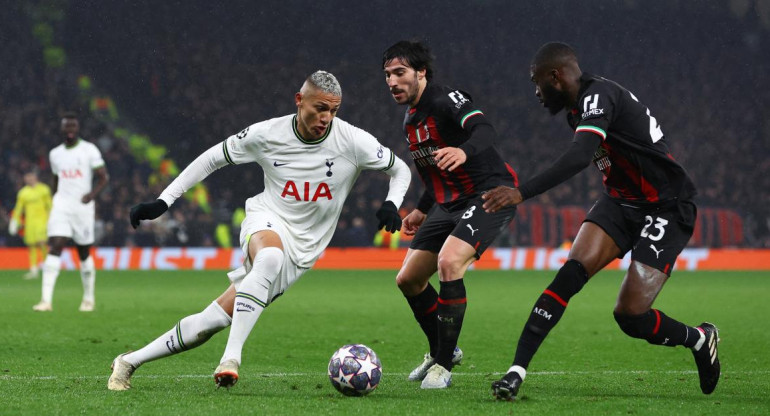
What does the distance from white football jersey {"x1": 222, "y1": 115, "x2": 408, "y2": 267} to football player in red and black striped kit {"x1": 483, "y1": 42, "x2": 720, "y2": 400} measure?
1.09 meters

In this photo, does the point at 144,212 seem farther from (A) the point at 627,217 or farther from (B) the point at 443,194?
(A) the point at 627,217

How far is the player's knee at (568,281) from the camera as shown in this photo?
17.4ft

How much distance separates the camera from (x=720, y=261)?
23156 mm

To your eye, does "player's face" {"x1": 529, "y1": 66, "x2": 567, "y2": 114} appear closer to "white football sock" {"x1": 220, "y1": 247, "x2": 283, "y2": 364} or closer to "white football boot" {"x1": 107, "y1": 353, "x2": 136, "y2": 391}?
"white football sock" {"x1": 220, "y1": 247, "x2": 283, "y2": 364}

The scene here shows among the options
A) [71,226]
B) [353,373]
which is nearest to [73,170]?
[71,226]

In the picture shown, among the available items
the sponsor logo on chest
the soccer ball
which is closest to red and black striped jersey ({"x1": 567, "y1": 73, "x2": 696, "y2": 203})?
the sponsor logo on chest

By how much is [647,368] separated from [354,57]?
25391 mm

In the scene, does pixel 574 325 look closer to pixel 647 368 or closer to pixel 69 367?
pixel 647 368

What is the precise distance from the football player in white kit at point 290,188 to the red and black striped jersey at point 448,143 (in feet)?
1.02

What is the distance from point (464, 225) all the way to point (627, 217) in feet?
3.12

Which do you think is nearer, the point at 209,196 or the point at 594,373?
the point at 594,373

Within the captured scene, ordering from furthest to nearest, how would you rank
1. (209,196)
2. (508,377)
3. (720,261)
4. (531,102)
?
1. (531,102)
2. (209,196)
3. (720,261)
4. (508,377)

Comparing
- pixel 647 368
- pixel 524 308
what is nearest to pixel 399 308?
pixel 524 308

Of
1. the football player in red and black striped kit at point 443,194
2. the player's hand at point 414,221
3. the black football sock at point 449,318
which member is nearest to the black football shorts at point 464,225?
the football player in red and black striped kit at point 443,194
